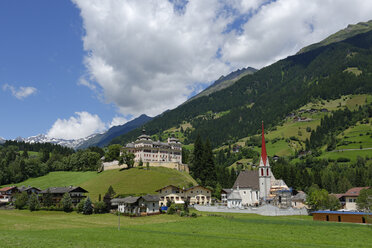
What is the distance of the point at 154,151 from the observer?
164125 mm

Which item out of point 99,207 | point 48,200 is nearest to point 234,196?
point 99,207

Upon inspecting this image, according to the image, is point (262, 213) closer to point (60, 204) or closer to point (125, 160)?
point (60, 204)

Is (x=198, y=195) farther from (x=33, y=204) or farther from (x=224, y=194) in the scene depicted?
(x=33, y=204)

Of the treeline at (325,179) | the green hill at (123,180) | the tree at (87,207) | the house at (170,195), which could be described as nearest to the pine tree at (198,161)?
the green hill at (123,180)

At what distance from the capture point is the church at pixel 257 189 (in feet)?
348

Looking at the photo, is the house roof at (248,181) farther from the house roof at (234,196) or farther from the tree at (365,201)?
the tree at (365,201)

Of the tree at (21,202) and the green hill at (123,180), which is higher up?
the green hill at (123,180)

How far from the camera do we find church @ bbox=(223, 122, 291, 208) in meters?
106

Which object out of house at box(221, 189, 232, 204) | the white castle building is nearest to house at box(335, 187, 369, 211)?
house at box(221, 189, 232, 204)

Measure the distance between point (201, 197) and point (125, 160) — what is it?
4633 cm

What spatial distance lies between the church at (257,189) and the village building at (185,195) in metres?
8.01

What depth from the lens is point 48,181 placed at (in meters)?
144

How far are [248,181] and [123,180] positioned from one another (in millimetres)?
48454

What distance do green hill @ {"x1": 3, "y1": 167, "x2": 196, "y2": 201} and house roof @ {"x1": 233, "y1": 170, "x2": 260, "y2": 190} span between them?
18.7 m
